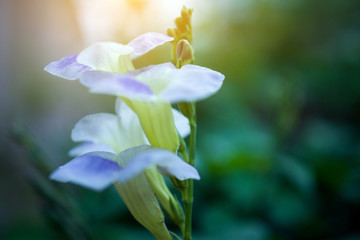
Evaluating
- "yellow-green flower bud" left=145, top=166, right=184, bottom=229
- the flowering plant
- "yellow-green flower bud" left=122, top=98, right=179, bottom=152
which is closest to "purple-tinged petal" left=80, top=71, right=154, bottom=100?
the flowering plant

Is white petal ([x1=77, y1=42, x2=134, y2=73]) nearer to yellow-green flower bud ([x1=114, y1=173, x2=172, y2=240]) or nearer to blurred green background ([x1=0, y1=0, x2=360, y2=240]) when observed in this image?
yellow-green flower bud ([x1=114, y1=173, x2=172, y2=240])

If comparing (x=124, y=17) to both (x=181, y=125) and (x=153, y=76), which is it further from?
(x=153, y=76)

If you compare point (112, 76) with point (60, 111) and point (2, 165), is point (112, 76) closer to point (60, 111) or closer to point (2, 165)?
point (60, 111)

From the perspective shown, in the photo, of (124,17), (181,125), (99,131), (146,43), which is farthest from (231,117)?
(146,43)

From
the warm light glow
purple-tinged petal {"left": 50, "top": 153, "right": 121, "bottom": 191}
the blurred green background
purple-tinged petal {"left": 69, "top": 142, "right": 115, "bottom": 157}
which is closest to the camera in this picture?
purple-tinged petal {"left": 50, "top": 153, "right": 121, "bottom": 191}

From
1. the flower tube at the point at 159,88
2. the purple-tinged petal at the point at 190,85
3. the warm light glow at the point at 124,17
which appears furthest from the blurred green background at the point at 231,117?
the purple-tinged petal at the point at 190,85

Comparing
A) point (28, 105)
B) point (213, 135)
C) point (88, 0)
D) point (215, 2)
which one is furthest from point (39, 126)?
point (215, 2)
